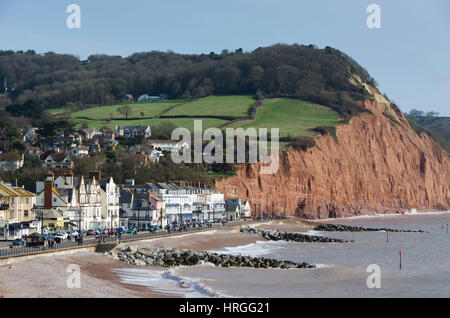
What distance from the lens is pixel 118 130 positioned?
13762 cm

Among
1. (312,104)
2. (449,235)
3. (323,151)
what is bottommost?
(449,235)

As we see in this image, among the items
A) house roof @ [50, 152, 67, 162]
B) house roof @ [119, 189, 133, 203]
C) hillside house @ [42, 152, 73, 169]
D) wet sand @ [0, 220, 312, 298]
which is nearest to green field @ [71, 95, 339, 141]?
house roof @ [50, 152, 67, 162]

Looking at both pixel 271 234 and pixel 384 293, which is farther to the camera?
pixel 271 234

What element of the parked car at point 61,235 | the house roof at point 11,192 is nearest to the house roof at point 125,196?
the house roof at point 11,192

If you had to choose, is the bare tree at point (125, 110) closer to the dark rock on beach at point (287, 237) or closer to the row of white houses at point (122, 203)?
the row of white houses at point (122, 203)

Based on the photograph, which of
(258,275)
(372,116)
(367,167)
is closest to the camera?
(258,275)

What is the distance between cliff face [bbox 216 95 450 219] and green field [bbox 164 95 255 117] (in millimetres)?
24714

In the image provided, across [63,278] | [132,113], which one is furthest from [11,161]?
[132,113]

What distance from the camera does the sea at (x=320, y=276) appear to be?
39500 millimetres

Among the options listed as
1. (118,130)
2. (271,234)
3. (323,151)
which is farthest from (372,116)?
(271,234)

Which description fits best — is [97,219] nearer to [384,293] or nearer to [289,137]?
[384,293]

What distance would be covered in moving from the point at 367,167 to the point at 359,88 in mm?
30295

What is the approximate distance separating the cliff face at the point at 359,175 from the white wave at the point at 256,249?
37903 millimetres

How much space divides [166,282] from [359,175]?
105614mm
